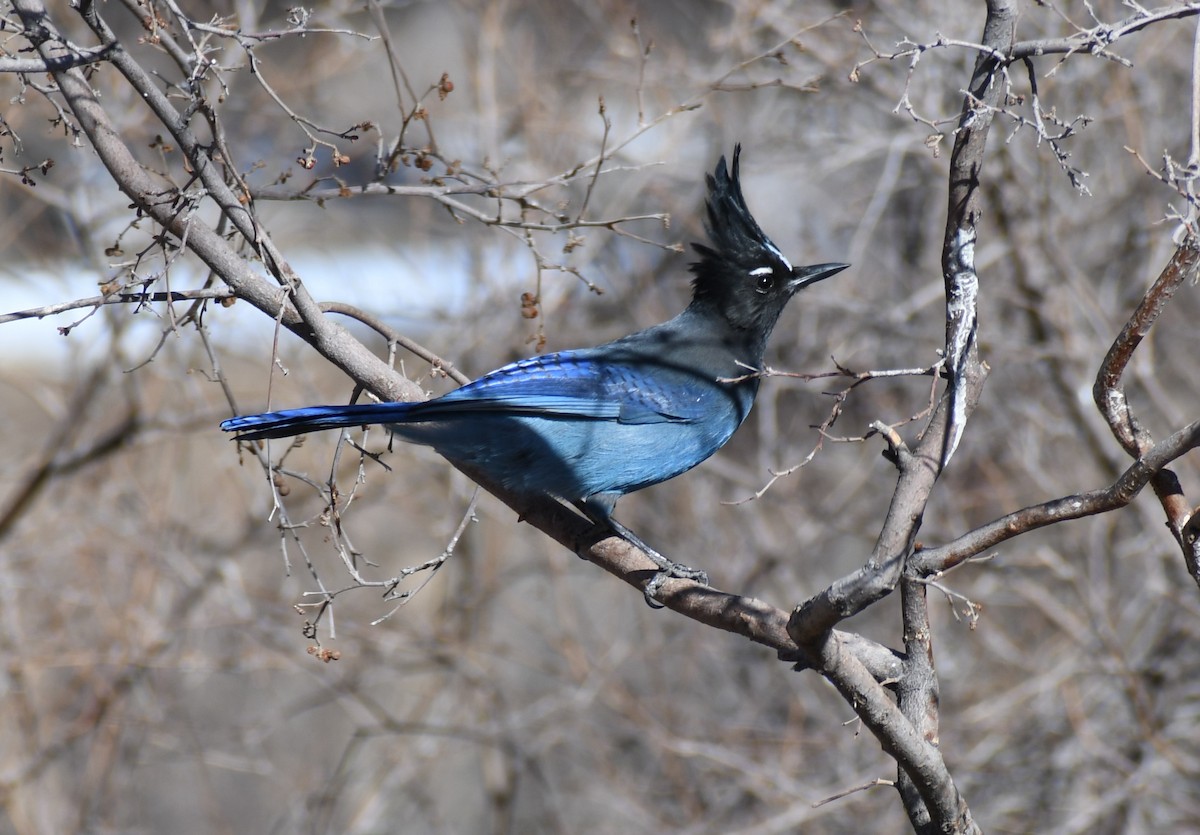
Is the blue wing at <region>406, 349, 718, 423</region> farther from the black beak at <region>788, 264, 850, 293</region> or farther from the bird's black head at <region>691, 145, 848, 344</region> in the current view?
the black beak at <region>788, 264, 850, 293</region>

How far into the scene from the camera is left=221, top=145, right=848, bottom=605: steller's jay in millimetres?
3912

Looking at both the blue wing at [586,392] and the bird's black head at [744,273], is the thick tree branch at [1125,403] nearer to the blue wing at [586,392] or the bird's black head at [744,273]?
the blue wing at [586,392]

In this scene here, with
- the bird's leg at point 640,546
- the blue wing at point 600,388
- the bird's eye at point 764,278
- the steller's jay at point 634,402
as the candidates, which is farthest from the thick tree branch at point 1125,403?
the bird's eye at point 764,278

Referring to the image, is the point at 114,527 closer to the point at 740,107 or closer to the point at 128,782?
the point at 128,782

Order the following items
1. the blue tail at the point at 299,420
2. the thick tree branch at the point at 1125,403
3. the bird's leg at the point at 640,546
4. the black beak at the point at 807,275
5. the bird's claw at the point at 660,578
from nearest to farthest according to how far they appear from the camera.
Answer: the thick tree branch at the point at 1125,403 < the blue tail at the point at 299,420 < the bird's claw at the point at 660,578 < the bird's leg at the point at 640,546 < the black beak at the point at 807,275

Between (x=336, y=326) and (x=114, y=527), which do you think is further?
(x=114, y=527)

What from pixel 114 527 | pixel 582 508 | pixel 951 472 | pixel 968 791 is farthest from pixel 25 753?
pixel 951 472

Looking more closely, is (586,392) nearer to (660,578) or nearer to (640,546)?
(640,546)

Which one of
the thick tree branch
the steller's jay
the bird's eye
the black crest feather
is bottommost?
the thick tree branch

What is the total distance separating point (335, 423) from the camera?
10.9 ft

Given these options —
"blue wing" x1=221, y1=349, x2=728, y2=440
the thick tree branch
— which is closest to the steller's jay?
"blue wing" x1=221, y1=349, x2=728, y2=440

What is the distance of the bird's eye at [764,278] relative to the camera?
4777 mm

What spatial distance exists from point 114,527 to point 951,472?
205 inches

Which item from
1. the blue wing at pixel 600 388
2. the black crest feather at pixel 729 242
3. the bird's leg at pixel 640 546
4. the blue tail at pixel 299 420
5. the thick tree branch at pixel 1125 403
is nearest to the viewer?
the thick tree branch at pixel 1125 403
